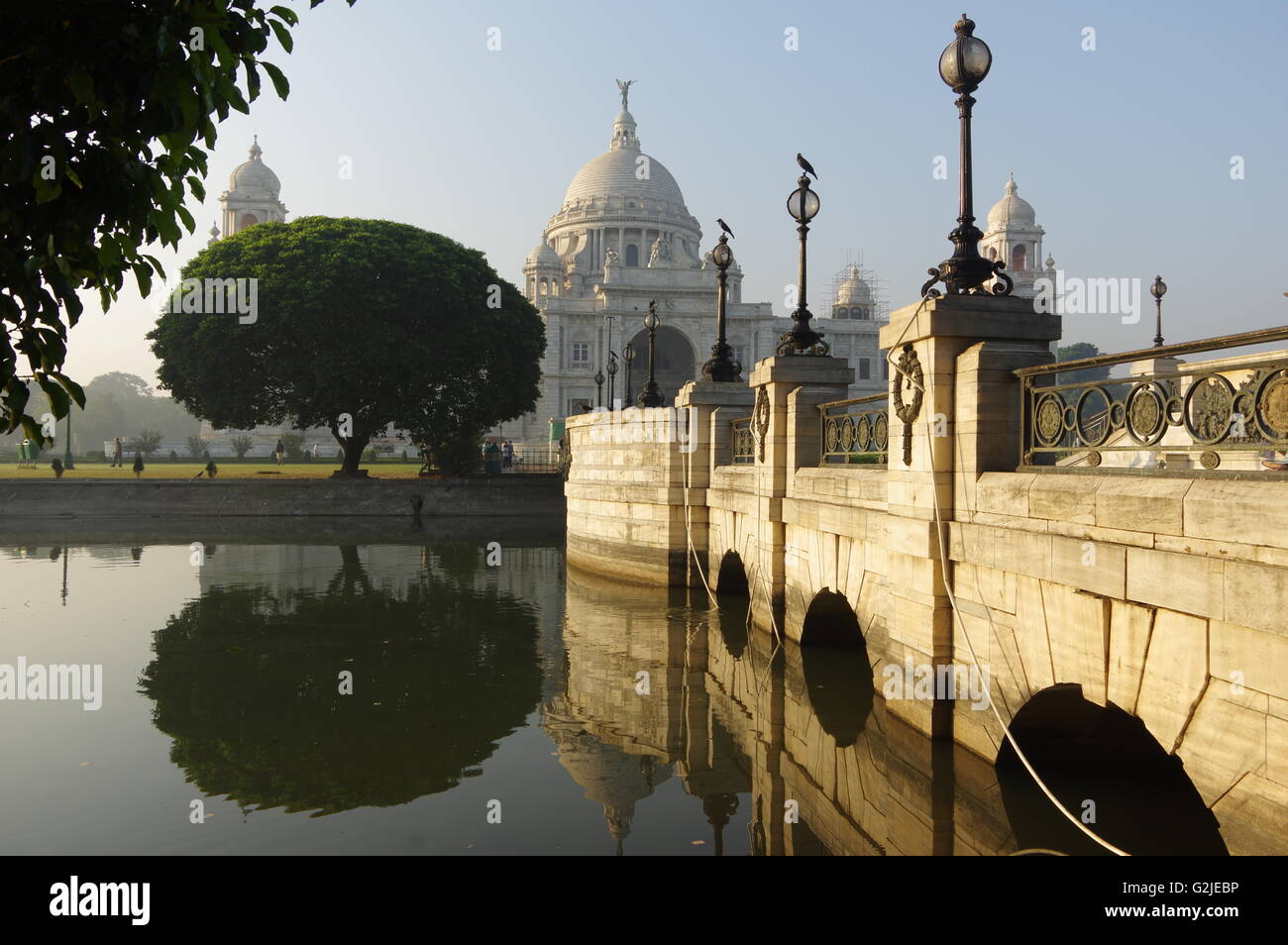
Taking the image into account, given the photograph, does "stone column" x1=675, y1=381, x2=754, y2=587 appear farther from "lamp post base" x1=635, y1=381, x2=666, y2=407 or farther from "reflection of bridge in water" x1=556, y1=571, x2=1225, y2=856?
"reflection of bridge in water" x1=556, y1=571, x2=1225, y2=856

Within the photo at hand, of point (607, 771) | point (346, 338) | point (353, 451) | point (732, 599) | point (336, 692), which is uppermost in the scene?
point (346, 338)

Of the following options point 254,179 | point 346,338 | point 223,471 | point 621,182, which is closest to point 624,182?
point 621,182

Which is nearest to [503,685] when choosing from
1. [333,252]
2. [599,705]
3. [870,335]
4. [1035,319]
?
[599,705]

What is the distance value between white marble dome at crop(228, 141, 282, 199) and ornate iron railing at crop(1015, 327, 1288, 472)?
3624 inches

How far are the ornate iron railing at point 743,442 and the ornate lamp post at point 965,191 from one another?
743 centimetres

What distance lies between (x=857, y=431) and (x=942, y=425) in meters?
2.74

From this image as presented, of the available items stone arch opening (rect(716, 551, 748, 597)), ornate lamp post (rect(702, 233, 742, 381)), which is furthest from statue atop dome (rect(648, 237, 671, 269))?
stone arch opening (rect(716, 551, 748, 597))

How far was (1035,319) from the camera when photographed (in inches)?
331

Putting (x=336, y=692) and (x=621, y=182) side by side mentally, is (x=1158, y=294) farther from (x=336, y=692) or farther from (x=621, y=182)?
(x=621, y=182)

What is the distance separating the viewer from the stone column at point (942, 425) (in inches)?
320

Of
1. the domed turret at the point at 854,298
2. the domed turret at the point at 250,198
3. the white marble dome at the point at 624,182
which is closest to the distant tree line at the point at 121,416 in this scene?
the domed turret at the point at 250,198

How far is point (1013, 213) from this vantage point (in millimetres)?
83312

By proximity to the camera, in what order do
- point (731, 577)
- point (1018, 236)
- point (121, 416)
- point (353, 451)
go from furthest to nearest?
point (121, 416), point (1018, 236), point (353, 451), point (731, 577)
